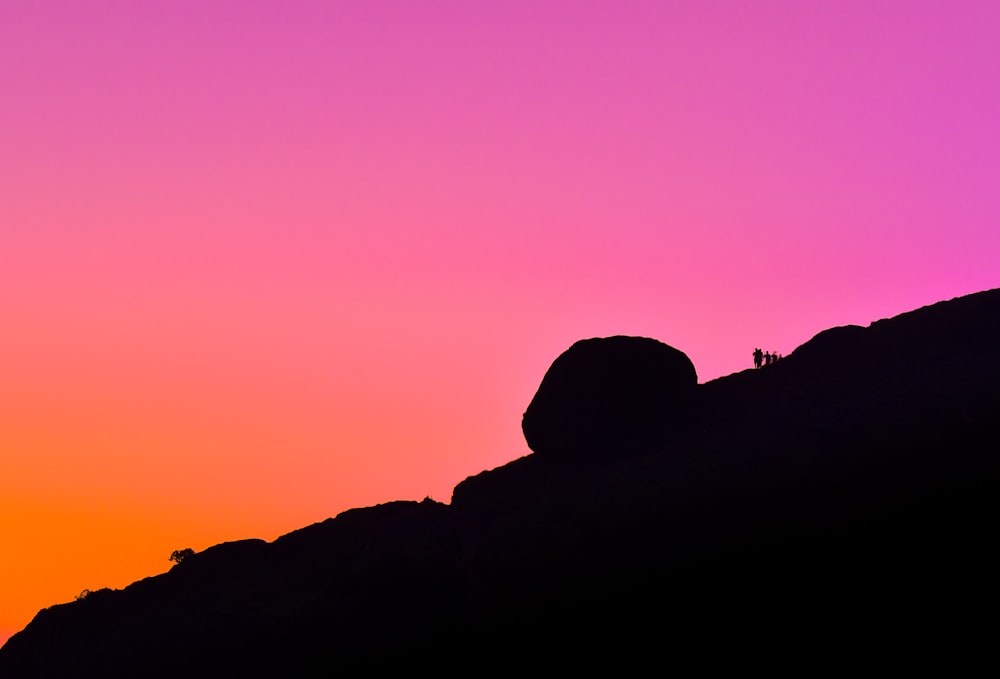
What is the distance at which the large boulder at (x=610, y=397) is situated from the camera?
2842 inches

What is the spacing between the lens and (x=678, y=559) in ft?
188

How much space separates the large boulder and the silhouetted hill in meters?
1.08

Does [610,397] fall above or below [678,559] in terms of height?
above

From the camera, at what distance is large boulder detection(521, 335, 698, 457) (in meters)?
72.2

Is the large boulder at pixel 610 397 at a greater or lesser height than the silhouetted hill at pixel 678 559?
greater

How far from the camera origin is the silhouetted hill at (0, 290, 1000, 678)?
49.9 m

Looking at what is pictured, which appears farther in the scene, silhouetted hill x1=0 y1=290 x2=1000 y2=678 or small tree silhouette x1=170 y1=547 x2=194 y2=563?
small tree silhouette x1=170 y1=547 x2=194 y2=563

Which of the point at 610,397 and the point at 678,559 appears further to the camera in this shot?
the point at 610,397

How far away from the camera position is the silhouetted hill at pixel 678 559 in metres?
49.9

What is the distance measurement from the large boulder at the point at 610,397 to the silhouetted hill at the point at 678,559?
108 cm

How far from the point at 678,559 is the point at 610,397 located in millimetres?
16958

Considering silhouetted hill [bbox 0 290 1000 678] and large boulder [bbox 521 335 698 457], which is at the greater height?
large boulder [bbox 521 335 698 457]

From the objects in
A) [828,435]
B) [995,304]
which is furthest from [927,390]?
[995,304]

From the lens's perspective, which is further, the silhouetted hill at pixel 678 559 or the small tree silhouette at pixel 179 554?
the small tree silhouette at pixel 179 554
